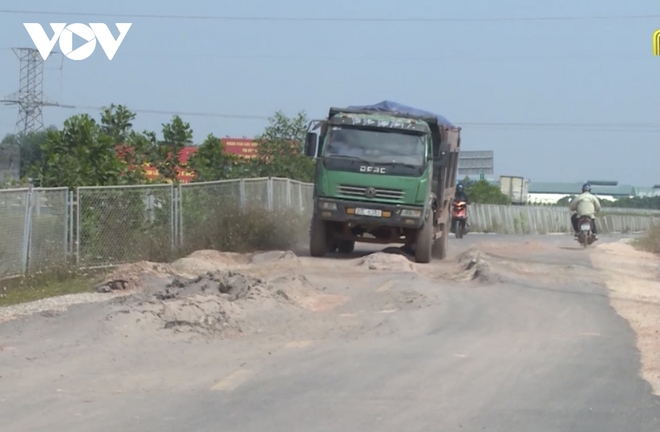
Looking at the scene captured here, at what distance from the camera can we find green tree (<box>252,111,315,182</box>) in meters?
32.3

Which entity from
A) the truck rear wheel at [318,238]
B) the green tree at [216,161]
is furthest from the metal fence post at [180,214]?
the green tree at [216,161]

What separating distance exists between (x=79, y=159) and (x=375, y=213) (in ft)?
21.1

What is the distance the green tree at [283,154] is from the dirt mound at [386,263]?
555 inches

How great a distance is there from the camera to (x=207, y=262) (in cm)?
1761

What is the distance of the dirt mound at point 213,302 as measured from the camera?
10672mm

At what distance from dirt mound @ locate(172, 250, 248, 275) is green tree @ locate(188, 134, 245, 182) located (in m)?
9.62

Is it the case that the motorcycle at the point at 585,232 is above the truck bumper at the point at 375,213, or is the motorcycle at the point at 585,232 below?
below

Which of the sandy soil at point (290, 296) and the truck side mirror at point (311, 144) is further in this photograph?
the truck side mirror at point (311, 144)

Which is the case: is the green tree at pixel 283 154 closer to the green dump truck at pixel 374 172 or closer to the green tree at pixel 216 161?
the green tree at pixel 216 161

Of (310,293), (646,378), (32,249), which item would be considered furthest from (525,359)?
(32,249)

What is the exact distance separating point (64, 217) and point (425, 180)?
22.1ft

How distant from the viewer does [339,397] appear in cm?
763

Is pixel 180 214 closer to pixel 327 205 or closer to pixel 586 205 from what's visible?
pixel 327 205

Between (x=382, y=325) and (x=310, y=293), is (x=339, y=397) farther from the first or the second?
(x=310, y=293)
